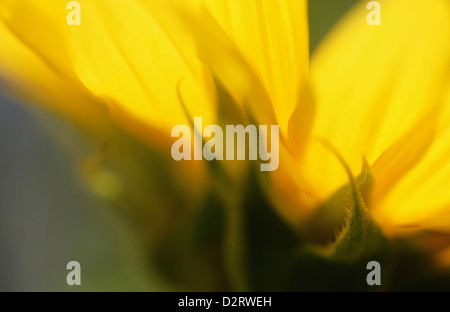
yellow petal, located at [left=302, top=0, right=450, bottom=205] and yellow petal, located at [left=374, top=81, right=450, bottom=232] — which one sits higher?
yellow petal, located at [left=302, top=0, right=450, bottom=205]

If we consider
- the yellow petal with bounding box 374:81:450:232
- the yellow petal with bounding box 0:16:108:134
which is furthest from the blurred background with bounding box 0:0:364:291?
the yellow petal with bounding box 374:81:450:232

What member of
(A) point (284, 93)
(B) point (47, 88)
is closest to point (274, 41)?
(A) point (284, 93)

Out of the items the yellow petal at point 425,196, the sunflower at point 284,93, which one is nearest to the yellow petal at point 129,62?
the sunflower at point 284,93

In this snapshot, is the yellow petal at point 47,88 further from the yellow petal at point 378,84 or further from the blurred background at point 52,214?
the yellow petal at point 378,84

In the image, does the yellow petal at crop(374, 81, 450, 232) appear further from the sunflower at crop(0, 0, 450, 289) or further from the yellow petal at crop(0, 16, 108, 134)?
the yellow petal at crop(0, 16, 108, 134)

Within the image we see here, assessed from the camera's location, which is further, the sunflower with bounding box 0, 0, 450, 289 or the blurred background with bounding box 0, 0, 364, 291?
the blurred background with bounding box 0, 0, 364, 291
